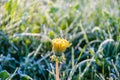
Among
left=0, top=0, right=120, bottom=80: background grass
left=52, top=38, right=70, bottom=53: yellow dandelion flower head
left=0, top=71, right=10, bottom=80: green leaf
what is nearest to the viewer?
left=52, top=38, right=70, bottom=53: yellow dandelion flower head

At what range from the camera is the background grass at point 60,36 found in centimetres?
169

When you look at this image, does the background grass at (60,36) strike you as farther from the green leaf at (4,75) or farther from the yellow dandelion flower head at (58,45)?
the yellow dandelion flower head at (58,45)

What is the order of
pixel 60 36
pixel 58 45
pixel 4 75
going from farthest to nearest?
pixel 60 36 → pixel 4 75 → pixel 58 45

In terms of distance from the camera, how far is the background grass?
169 cm

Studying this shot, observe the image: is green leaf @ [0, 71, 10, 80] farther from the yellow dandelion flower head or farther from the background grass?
the yellow dandelion flower head

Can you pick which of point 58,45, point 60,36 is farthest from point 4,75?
point 60,36

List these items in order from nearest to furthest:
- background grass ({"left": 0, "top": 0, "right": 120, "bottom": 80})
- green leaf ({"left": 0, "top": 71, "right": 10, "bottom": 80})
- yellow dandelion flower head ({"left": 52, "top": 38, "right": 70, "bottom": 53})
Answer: yellow dandelion flower head ({"left": 52, "top": 38, "right": 70, "bottom": 53})
green leaf ({"left": 0, "top": 71, "right": 10, "bottom": 80})
background grass ({"left": 0, "top": 0, "right": 120, "bottom": 80})

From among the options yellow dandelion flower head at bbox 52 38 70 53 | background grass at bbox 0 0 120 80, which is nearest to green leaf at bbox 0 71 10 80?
background grass at bbox 0 0 120 80

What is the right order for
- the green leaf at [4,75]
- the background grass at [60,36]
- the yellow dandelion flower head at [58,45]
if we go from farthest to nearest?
the background grass at [60,36] → the green leaf at [4,75] → the yellow dandelion flower head at [58,45]

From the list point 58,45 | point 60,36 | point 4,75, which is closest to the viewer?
point 58,45

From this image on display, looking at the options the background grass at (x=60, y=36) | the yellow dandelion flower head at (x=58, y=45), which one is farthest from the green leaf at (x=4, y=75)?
the yellow dandelion flower head at (x=58, y=45)

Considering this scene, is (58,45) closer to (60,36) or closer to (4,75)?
(4,75)

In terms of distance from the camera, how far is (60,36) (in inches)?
79.8

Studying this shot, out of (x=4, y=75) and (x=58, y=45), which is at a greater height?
(x=58, y=45)
